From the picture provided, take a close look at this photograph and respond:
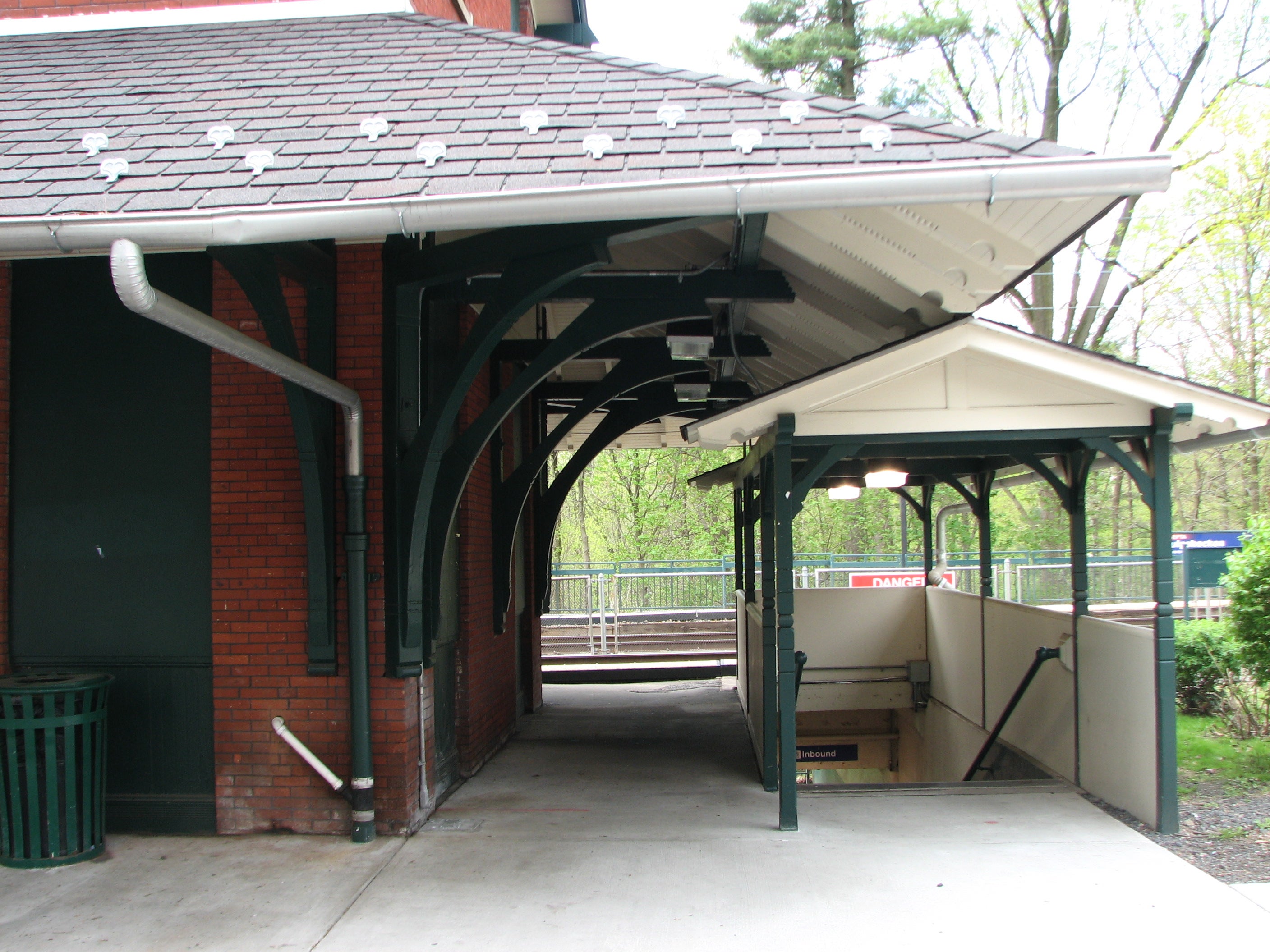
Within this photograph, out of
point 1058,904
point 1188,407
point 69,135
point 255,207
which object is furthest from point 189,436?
point 1188,407

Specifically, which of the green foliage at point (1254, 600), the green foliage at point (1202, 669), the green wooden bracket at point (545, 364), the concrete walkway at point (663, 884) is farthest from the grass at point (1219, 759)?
the green wooden bracket at point (545, 364)

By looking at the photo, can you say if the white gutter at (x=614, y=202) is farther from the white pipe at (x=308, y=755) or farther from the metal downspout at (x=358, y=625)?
the white pipe at (x=308, y=755)

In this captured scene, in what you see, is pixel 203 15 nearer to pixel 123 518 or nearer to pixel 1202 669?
pixel 123 518

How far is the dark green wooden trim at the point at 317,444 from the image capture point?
495cm

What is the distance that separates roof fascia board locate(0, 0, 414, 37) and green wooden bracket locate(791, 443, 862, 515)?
4.43m

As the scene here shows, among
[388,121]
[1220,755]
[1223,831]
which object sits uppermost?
[388,121]

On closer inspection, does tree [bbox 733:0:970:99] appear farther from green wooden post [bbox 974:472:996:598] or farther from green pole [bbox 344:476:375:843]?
green pole [bbox 344:476:375:843]

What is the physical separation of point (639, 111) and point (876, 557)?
19.7 metres

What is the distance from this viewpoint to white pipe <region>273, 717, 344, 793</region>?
17.1ft

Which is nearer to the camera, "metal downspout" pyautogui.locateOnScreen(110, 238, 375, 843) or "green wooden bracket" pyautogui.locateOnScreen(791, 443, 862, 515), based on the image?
"metal downspout" pyautogui.locateOnScreen(110, 238, 375, 843)

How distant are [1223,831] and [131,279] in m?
6.22

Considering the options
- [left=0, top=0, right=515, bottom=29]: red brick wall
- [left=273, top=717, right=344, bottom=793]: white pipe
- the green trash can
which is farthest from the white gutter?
[left=0, top=0, right=515, bottom=29]: red brick wall

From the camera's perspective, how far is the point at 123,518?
18.2 feet

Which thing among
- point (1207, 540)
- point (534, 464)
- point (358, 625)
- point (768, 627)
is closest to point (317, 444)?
point (358, 625)
